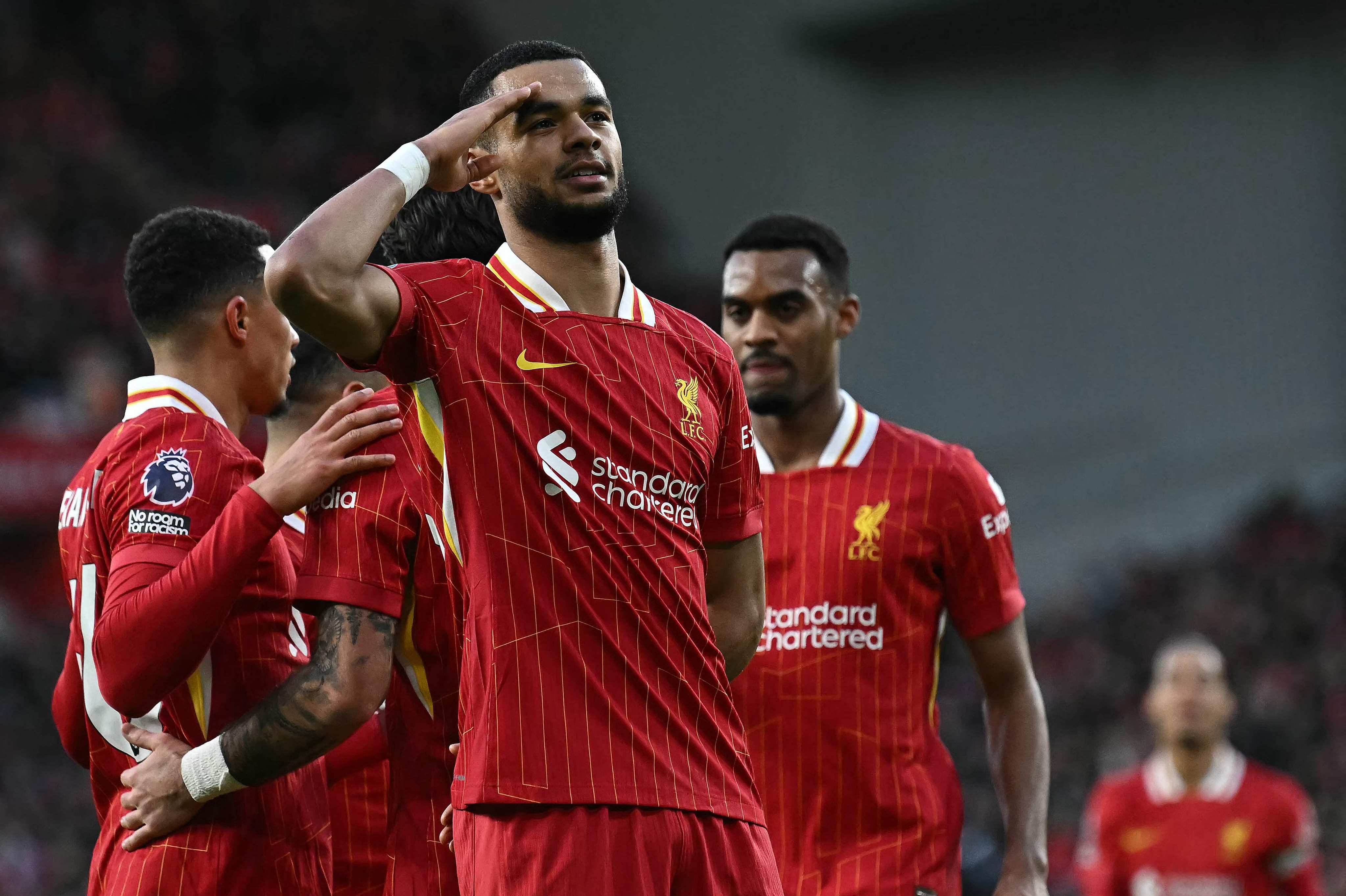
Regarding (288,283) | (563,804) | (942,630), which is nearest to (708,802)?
(563,804)

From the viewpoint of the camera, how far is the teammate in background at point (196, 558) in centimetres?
322

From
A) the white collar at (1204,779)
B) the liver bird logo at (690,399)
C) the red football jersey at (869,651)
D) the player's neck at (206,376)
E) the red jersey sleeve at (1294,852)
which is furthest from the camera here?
the white collar at (1204,779)

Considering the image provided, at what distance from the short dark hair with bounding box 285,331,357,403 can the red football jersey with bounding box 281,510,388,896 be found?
0.54 meters

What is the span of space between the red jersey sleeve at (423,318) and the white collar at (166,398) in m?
0.93

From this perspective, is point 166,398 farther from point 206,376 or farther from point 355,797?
point 355,797

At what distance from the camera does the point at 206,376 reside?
12.4ft

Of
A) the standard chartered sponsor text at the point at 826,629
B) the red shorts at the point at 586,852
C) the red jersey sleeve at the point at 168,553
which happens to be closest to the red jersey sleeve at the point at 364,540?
→ the red jersey sleeve at the point at 168,553

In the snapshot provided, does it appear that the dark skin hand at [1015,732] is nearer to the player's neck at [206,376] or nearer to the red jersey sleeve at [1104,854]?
the player's neck at [206,376]

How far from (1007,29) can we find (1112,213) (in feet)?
10.6

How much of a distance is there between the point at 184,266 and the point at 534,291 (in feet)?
3.94

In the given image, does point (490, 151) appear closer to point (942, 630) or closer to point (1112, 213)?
point (942, 630)

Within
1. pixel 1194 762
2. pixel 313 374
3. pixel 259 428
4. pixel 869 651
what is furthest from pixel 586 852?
pixel 259 428

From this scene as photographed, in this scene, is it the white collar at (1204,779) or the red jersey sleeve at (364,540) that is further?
the white collar at (1204,779)

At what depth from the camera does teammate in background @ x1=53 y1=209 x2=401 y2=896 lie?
322 centimetres
